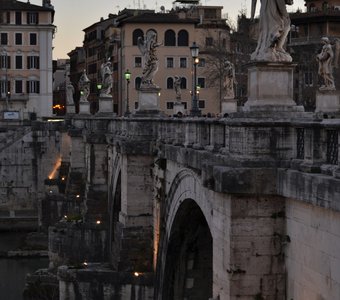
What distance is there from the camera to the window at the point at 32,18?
89.1 metres

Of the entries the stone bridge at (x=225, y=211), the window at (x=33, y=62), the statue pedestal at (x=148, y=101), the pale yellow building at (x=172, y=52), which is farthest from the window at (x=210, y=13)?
the statue pedestal at (x=148, y=101)

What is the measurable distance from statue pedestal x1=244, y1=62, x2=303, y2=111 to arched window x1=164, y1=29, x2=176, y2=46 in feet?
242

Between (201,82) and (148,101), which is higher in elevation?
(201,82)

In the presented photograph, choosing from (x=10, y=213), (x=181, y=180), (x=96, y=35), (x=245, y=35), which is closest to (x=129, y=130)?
(x=181, y=180)

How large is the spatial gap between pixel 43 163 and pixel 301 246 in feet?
195

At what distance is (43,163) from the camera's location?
70.5 meters

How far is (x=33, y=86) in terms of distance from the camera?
89312 mm

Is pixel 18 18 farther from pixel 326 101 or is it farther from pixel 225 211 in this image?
pixel 225 211

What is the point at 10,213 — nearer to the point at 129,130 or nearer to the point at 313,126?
the point at 129,130

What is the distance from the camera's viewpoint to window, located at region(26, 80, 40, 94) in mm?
89188

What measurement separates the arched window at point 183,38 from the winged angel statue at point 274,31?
7313 centimetres

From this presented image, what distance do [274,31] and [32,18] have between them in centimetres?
7863

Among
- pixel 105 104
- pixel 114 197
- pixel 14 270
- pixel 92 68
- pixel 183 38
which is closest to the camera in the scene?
pixel 114 197

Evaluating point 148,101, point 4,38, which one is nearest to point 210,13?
point 4,38
